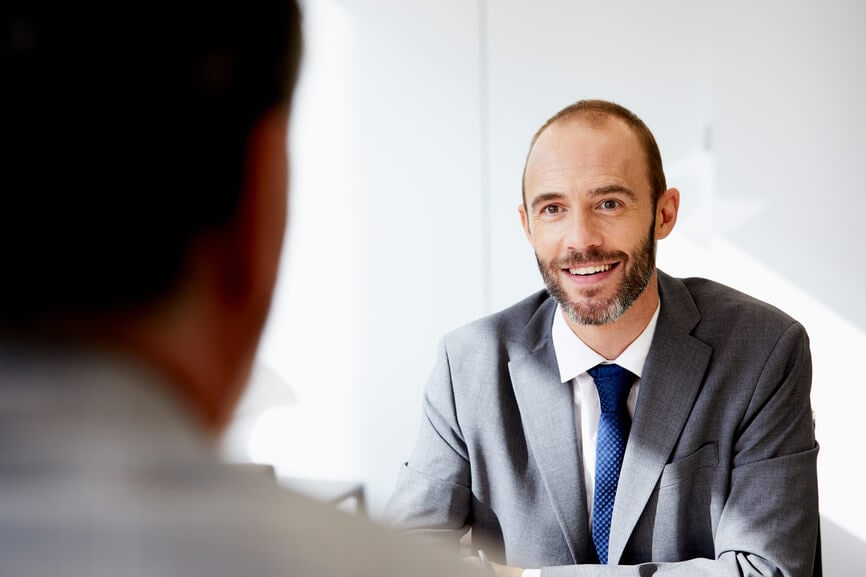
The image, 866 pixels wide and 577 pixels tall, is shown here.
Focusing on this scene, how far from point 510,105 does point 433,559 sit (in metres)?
3.58

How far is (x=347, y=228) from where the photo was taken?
4.07 metres

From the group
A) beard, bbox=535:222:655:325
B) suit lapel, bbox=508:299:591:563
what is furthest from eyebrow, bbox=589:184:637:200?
suit lapel, bbox=508:299:591:563

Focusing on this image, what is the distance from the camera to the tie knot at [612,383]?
72.5 inches

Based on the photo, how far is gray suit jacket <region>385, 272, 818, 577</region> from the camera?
5.68ft

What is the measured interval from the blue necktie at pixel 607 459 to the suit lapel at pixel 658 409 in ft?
0.09

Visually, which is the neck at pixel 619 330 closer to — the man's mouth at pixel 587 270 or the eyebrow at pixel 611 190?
the man's mouth at pixel 587 270

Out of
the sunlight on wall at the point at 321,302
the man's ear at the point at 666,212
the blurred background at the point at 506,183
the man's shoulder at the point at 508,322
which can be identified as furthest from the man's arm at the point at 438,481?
the sunlight on wall at the point at 321,302

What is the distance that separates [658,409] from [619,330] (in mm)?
218

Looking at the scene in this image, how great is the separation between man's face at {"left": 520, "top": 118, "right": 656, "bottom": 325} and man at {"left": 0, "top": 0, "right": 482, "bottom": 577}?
63.6 inches

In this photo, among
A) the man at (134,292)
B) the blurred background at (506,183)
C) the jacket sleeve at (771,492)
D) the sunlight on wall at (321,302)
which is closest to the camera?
the man at (134,292)

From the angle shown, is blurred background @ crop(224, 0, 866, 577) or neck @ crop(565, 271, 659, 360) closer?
neck @ crop(565, 271, 659, 360)

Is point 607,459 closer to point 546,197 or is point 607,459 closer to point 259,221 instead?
point 546,197

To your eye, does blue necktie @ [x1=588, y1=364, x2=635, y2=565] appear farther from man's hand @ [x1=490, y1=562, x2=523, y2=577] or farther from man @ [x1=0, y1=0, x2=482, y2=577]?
man @ [x1=0, y1=0, x2=482, y2=577]

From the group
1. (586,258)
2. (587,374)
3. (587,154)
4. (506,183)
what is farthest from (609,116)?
(506,183)
